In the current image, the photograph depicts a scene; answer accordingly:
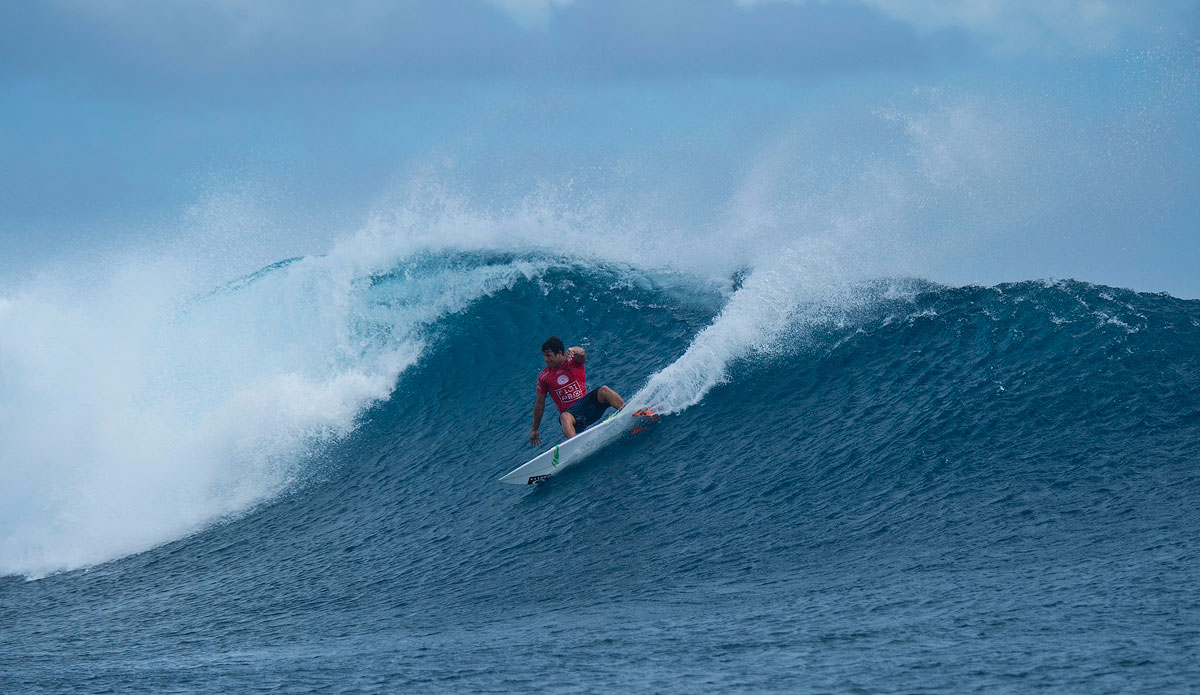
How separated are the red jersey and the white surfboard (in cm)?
48

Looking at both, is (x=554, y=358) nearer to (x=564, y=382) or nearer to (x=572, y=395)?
(x=564, y=382)

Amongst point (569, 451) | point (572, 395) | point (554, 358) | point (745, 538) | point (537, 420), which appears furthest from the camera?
point (572, 395)

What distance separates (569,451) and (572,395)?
76 centimetres

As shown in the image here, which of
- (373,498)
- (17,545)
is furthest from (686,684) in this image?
(17,545)

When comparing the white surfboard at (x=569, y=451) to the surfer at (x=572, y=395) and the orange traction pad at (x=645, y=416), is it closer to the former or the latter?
the orange traction pad at (x=645, y=416)

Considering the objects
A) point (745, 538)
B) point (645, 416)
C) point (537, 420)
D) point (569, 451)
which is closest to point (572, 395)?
point (537, 420)

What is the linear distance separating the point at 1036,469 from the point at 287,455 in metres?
8.92

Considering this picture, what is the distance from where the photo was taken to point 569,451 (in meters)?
9.85

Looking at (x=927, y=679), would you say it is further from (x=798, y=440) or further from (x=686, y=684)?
(x=798, y=440)

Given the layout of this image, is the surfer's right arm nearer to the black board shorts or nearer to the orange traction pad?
the black board shorts

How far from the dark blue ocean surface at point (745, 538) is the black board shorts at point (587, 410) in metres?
0.64

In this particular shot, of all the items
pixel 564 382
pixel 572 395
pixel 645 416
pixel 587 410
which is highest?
pixel 564 382

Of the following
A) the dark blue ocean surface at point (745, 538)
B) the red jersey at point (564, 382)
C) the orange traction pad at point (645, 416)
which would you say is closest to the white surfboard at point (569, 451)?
the orange traction pad at point (645, 416)

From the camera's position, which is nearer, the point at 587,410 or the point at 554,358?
the point at 554,358
